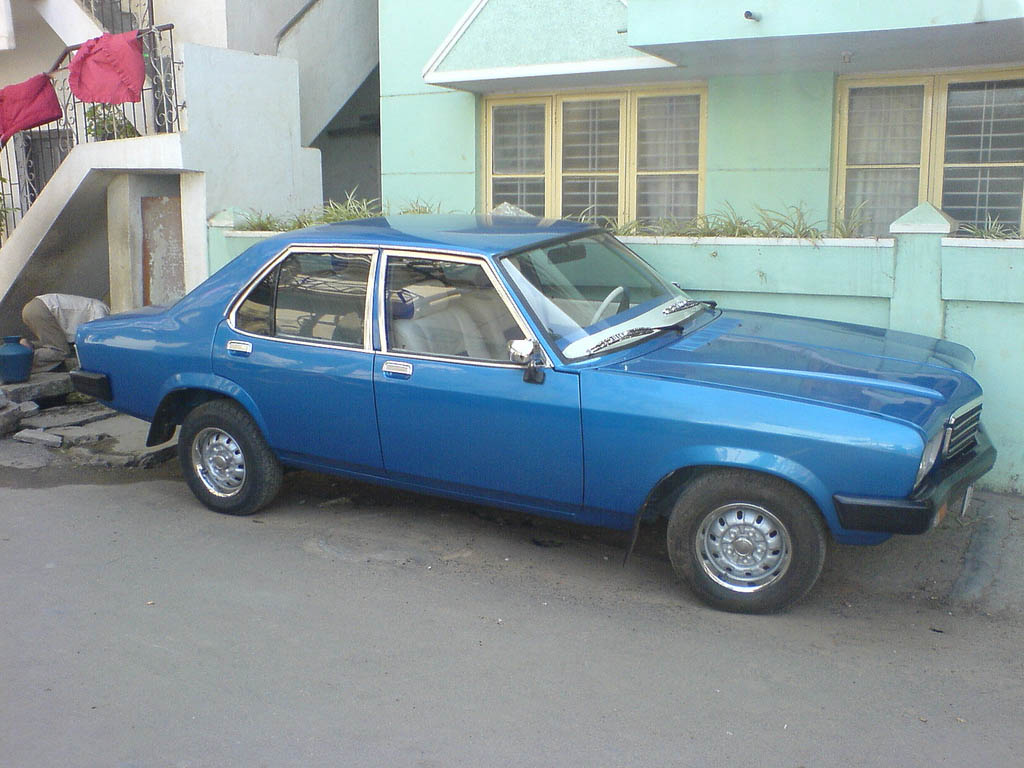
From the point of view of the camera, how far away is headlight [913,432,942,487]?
14.0 ft

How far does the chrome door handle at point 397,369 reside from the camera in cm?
523

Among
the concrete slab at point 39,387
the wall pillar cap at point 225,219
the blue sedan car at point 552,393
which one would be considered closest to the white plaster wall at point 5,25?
the wall pillar cap at point 225,219

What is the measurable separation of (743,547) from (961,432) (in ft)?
3.84

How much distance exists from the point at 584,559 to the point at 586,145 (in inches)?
225

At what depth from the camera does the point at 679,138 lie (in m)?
9.77

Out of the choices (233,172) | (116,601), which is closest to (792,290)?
(116,601)

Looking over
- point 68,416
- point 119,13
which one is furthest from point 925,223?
point 119,13

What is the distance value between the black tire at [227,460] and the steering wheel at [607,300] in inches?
80.0

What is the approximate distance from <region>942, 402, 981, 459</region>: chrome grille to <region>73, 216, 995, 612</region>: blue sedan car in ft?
0.05

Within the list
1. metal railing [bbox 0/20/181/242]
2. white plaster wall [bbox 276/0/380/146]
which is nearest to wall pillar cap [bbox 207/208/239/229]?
metal railing [bbox 0/20/181/242]

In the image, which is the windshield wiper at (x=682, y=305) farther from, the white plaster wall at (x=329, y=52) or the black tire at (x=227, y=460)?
the white plaster wall at (x=329, y=52)

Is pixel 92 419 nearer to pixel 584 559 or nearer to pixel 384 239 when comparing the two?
pixel 384 239

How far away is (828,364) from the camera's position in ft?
16.1

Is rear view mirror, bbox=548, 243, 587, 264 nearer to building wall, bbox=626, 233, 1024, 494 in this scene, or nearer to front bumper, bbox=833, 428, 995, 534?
building wall, bbox=626, 233, 1024, 494
